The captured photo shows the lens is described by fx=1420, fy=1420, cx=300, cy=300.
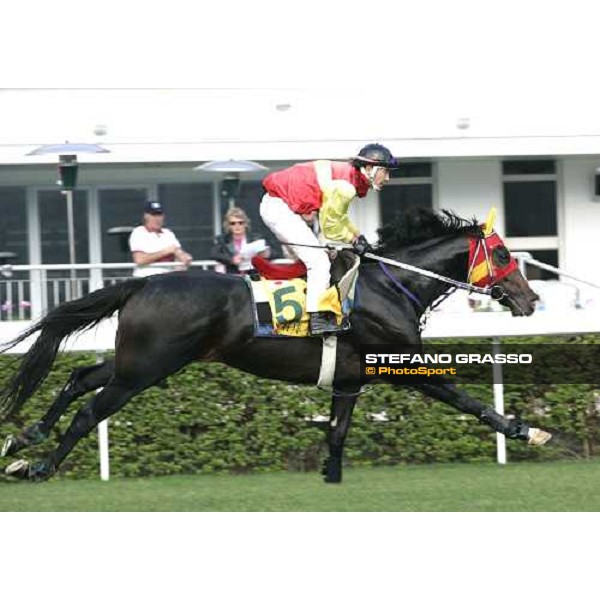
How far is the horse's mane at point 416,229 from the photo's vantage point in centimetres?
838

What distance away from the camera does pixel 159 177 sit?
14617mm

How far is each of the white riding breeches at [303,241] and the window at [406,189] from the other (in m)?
6.76

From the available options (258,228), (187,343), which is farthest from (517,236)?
(187,343)

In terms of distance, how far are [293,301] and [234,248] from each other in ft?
5.90

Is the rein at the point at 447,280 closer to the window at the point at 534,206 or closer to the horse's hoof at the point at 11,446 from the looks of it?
the horse's hoof at the point at 11,446

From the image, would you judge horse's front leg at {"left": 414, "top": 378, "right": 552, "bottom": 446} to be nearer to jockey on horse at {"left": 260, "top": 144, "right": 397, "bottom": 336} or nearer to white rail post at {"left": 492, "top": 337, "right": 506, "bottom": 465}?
jockey on horse at {"left": 260, "top": 144, "right": 397, "bottom": 336}

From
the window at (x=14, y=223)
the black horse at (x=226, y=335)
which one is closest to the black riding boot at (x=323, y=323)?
the black horse at (x=226, y=335)

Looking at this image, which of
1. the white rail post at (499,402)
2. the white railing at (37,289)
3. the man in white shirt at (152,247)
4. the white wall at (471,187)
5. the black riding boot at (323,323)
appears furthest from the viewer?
the white wall at (471,187)

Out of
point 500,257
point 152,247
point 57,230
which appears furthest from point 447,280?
point 57,230

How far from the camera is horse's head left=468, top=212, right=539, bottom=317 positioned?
8266 millimetres

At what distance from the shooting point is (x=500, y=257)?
8297mm

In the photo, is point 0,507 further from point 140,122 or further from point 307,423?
point 140,122

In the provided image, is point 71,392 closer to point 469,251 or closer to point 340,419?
point 340,419

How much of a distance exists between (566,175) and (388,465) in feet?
18.8
